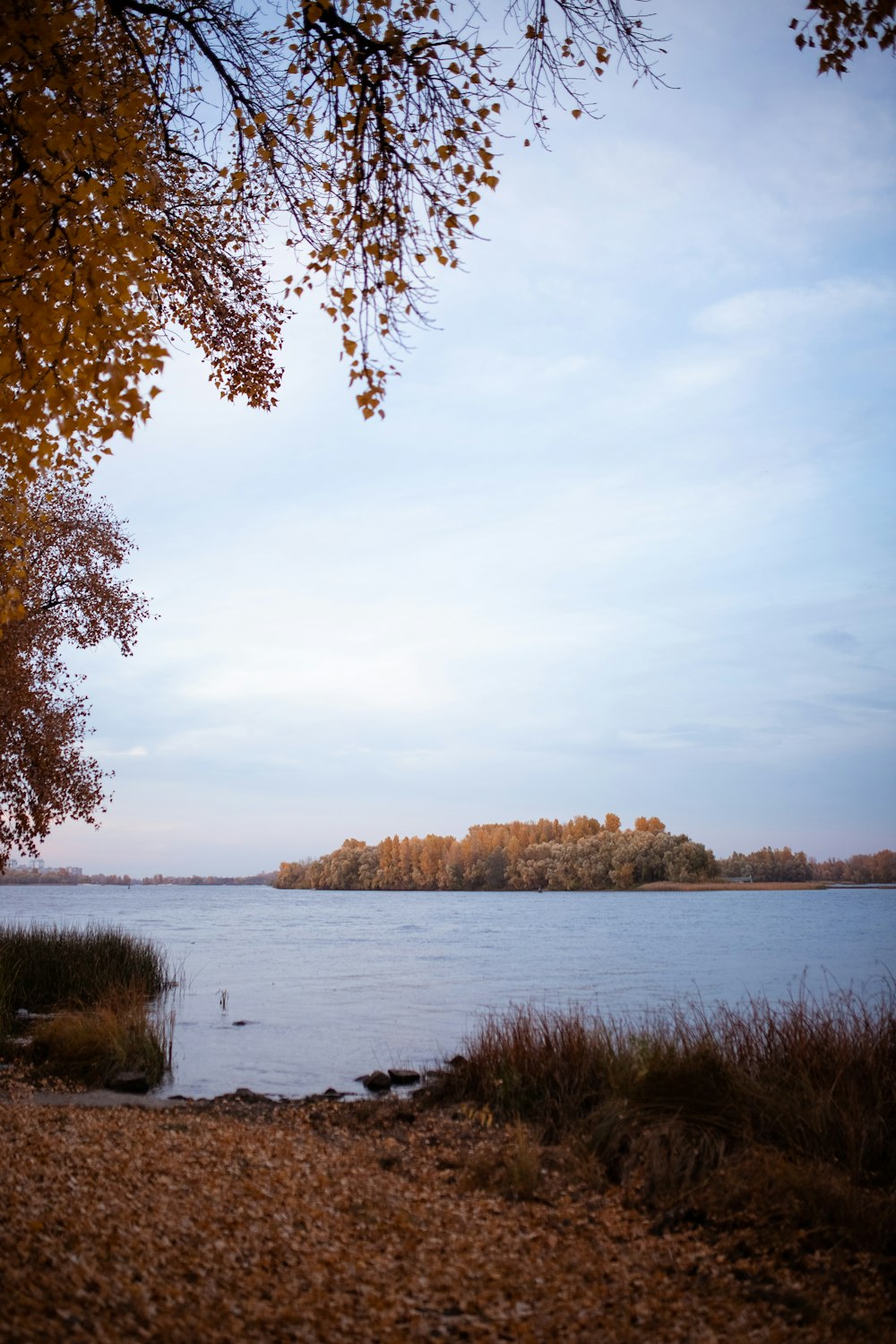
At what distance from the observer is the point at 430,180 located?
5.03m

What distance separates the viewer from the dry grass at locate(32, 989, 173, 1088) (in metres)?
9.77

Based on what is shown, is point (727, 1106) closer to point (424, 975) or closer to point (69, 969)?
point (69, 969)

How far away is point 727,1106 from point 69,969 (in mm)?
11808

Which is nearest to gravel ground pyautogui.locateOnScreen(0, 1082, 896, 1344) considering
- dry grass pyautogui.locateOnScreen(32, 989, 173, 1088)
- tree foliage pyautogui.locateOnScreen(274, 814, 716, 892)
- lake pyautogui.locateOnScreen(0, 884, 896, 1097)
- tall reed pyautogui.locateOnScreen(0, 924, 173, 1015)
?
dry grass pyautogui.locateOnScreen(32, 989, 173, 1088)

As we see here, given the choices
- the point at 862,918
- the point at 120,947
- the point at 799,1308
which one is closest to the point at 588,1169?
the point at 799,1308

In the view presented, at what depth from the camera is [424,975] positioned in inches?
933

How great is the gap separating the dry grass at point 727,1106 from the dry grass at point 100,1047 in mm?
3514

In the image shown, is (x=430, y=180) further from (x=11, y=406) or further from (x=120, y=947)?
(x=120, y=947)

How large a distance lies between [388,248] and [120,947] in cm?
1400

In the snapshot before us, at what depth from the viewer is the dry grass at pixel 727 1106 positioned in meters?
4.84

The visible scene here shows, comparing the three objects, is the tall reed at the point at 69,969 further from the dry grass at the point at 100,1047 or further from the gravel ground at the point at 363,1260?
the gravel ground at the point at 363,1260

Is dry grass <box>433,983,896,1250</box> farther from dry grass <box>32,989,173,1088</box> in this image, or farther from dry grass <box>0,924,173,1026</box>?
dry grass <box>0,924,173,1026</box>

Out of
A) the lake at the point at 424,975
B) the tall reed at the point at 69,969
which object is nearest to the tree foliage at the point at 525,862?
the lake at the point at 424,975

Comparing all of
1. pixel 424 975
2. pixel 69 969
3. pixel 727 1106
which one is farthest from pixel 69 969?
pixel 727 1106
